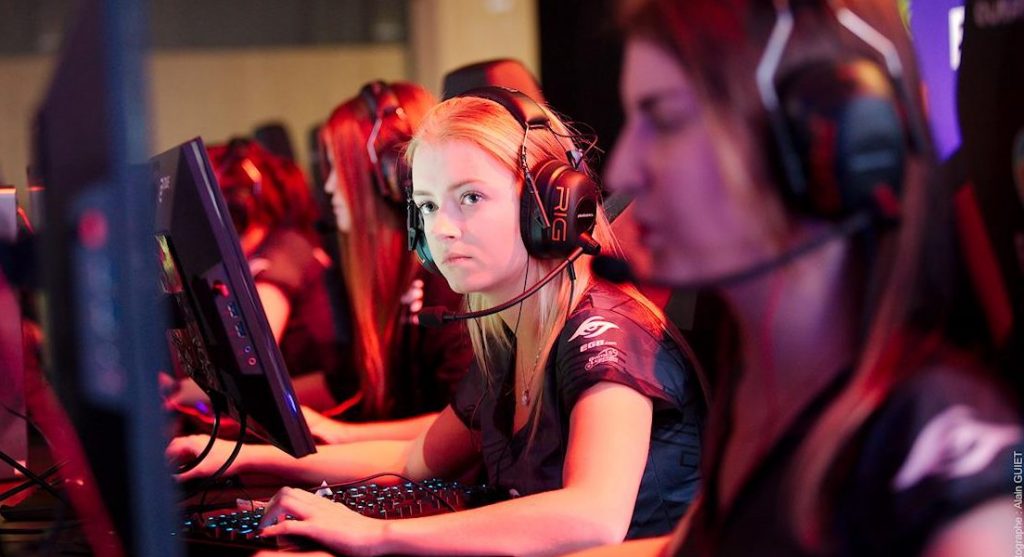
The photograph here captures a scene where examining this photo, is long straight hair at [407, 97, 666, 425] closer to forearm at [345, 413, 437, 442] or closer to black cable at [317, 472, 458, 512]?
black cable at [317, 472, 458, 512]

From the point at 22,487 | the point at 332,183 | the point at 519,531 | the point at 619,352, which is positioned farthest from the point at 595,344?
the point at 332,183

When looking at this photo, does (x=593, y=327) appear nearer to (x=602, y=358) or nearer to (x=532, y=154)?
(x=602, y=358)

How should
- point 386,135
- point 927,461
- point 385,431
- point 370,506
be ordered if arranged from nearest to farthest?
point 927,461 → point 370,506 → point 385,431 → point 386,135

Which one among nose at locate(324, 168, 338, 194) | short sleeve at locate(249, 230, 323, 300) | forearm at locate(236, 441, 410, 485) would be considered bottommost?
forearm at locate(236, 441, 410, 485)

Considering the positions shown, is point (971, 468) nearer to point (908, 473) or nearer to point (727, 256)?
point (908, 473)

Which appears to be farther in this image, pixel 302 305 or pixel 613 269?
pixel 302 305

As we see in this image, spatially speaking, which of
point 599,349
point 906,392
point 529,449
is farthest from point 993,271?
point 529,449

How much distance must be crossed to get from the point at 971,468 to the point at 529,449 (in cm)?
70

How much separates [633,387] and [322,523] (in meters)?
0.34

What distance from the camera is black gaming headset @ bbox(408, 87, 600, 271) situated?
4.04 ft

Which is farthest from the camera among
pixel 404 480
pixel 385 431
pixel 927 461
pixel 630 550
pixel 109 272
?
pixel 385 431

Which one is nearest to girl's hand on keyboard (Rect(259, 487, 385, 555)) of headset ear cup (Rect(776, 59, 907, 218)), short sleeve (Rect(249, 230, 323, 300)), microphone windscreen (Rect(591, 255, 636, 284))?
microphone windscreen (Rect(591, 255, 636, 284))

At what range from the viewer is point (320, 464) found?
1515 mm

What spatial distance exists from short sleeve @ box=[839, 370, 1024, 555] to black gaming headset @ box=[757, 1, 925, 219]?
0.12 meters
